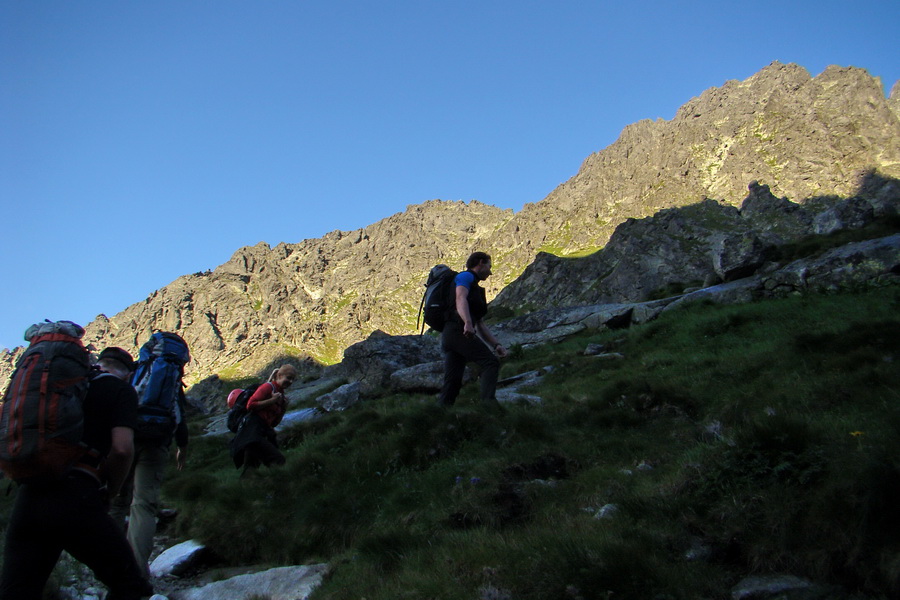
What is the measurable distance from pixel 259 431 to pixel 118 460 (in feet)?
16.7

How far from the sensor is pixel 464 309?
9016 mm

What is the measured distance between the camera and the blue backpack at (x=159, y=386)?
21.9 feet

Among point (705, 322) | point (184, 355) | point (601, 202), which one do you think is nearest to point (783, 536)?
point (184, 355)

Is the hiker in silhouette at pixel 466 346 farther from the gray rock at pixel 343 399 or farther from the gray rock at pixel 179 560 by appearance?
the gray rock at pixel 343 399

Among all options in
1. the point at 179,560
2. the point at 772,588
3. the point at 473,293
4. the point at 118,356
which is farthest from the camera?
the point at 473,293

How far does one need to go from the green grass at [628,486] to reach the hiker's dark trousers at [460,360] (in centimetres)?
44

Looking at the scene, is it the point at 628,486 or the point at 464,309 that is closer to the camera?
the point at 628,486

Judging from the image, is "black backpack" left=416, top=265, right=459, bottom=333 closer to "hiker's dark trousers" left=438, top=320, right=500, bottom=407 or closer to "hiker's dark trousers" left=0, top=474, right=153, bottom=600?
"hiker's dark trousers" left=438, top=320, right=500, bottom=407

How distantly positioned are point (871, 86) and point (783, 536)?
637 feet

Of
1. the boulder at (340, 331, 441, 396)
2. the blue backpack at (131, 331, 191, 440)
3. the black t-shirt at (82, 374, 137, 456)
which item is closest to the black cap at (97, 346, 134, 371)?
the blue backpack at (131, 331, 191, 440)

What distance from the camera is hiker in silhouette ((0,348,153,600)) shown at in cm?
397

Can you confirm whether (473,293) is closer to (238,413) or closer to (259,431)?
(259,431)

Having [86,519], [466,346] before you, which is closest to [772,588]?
[86,519]

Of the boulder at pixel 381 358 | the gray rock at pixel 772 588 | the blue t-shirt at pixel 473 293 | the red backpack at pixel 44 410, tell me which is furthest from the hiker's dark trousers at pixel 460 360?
the boulder at pixel 381 358
